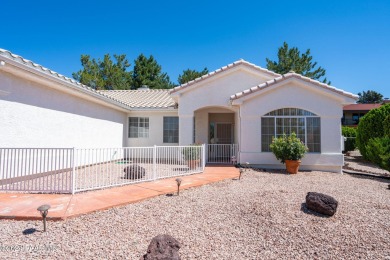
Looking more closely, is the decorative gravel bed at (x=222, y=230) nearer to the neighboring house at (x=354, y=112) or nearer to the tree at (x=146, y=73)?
the tree at (x=146, y=73)

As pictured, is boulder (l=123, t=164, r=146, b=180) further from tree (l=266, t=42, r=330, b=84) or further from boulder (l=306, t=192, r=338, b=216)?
tree (l=266, t=42, r=330, b=84)

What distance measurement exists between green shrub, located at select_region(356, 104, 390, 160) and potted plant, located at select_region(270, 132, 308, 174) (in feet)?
32.8

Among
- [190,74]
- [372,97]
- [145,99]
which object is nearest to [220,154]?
[145,99]

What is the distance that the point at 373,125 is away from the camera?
17.1 metres

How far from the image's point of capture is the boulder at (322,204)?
18.6 feet

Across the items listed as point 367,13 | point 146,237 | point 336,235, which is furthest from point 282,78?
Answer: point 146,237

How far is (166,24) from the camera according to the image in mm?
18000

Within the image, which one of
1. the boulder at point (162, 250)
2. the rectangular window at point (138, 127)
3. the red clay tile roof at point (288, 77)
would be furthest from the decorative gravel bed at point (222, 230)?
the rectangular window at point (138, 127)

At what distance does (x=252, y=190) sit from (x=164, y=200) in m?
3.22

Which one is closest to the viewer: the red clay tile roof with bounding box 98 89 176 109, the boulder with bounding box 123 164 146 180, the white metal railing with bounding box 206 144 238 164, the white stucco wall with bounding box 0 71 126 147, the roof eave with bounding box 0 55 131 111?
the roof eave with bounding box 0 55 131 111

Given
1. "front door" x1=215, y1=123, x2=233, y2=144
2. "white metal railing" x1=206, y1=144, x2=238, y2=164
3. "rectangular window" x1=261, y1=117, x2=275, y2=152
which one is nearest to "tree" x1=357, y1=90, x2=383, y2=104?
"front door" x1=215, y1=123, x2=233, y2=144

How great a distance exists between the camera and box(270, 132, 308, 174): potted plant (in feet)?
35.5

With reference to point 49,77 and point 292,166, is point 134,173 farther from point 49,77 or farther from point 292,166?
point 292,166

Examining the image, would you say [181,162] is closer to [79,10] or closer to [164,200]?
[164,200]
